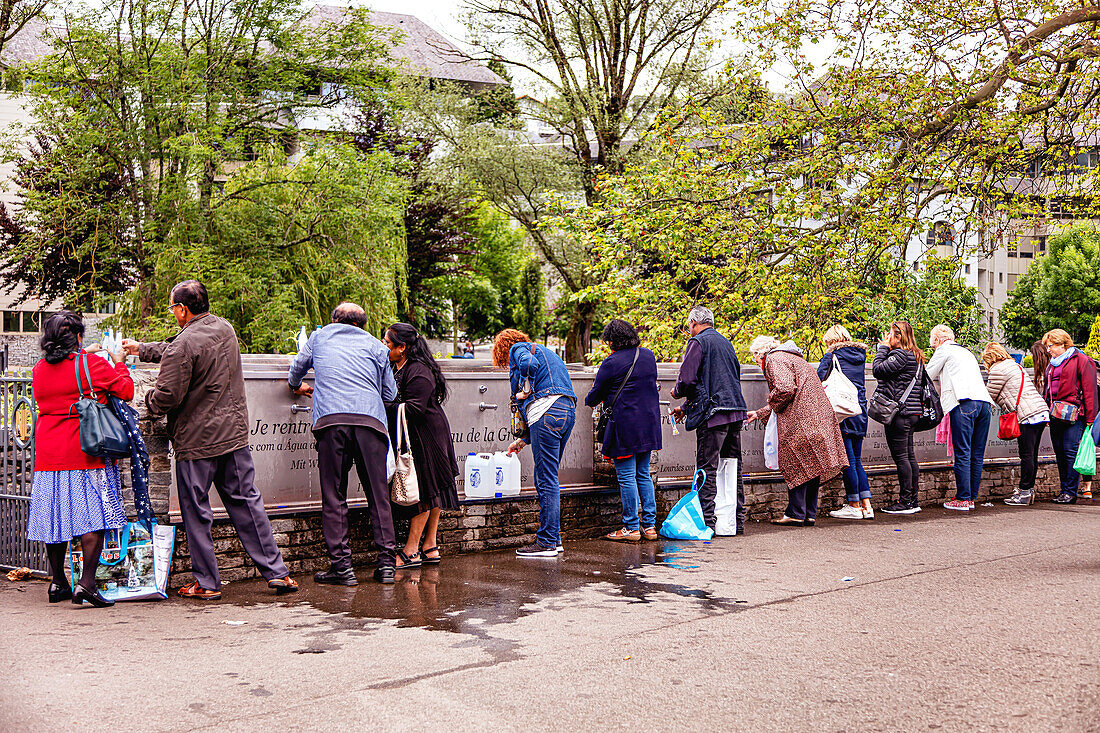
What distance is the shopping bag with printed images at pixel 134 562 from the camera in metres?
6.83

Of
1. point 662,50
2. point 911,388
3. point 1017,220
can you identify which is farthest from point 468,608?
point 662,50

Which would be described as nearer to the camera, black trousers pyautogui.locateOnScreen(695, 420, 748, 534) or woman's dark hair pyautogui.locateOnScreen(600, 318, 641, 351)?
woman's dark hair pyautogui.locateOnScreen(600, 318, 641, 351)

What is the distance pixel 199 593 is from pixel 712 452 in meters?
4.56

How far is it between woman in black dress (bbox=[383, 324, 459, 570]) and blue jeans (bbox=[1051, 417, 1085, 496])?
8015 mm

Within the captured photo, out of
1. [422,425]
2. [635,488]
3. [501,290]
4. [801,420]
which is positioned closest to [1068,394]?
[801,420]

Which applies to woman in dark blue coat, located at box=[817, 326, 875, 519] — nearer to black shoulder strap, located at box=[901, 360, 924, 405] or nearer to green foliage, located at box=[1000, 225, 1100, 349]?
black shoulder strap, located at box=[901, 360, 924, 405]

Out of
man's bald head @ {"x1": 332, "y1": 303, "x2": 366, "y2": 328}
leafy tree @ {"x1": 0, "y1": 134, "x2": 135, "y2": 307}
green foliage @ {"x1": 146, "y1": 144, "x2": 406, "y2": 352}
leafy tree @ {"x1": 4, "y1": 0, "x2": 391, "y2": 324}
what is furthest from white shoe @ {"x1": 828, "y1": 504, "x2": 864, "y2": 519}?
leafy tree @ {"x1": 0, "y1": 134, "x2": 135, "y2": 307}

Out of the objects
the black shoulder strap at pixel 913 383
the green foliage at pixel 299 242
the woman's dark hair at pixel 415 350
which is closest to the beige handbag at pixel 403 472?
the woman's dark hair at pixel 415 350

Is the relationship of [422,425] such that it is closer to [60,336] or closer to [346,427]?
[346,427]

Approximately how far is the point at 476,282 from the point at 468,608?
43.8 meters

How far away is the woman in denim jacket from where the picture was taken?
8.63m

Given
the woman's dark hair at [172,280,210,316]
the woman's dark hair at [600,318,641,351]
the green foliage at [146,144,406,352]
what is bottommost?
the woman's dark hair at [600,318,641,351]

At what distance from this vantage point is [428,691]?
477cm

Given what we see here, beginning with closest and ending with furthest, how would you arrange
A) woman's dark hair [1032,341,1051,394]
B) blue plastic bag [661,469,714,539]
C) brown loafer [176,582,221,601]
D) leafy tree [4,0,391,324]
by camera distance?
brown loafer [176,582,221,601] → blue plastic bag [661,469,714,539] → woman's dark hair [1032,341,1051,394] → leafy tree [4,0,391,324]
